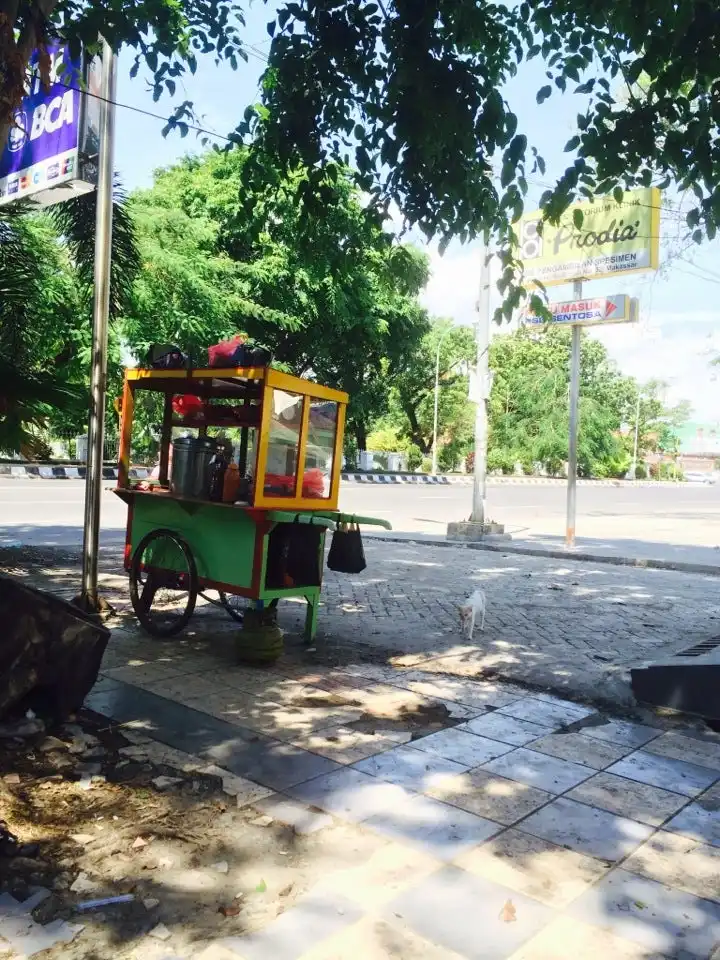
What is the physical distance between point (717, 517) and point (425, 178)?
821 inches

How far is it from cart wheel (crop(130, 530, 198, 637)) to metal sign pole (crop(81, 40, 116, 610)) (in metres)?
0.52

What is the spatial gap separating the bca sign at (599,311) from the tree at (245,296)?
369 centimetres

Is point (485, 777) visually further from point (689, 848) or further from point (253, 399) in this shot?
point (253, 399)

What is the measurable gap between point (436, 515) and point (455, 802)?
659 inches

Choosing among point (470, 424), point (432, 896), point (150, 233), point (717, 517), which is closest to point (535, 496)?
point (717, 517)

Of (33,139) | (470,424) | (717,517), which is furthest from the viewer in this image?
(470,424)

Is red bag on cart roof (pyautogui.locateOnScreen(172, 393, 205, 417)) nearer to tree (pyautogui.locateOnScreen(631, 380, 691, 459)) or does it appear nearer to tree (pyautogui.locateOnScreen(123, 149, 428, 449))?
tree (pyautogui.locateOnScreen(123, 149, 428, 449))

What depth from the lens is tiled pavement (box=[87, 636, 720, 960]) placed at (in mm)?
2598

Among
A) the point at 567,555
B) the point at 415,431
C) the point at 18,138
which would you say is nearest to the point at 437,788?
the point at 18,138

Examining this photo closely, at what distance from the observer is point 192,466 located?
19.5ft

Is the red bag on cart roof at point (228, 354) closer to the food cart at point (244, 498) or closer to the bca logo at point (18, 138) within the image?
the food cart at point (244, 498)

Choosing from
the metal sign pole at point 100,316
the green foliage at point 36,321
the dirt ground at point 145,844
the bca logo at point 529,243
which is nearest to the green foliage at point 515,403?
the bca logo at point 529,243

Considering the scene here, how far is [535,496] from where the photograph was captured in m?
→ 31.9

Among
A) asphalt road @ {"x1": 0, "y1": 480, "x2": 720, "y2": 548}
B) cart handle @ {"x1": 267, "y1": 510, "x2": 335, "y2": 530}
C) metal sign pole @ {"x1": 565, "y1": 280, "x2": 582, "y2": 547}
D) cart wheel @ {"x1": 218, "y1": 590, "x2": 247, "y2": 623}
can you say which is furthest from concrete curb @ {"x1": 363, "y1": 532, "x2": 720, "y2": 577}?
cart handle @ {"x1": 267, "y1": 510, "x2": 335, "y2": 530}
